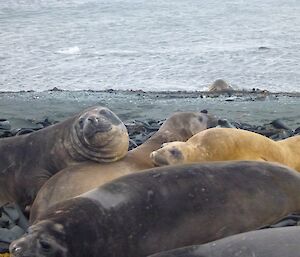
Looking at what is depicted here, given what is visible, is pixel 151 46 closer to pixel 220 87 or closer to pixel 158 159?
pixel 220 87

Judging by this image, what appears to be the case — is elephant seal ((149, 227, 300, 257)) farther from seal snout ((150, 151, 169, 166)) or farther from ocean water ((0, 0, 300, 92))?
ocean water ((0, 0, 300, 92))

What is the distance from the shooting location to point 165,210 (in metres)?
3.66

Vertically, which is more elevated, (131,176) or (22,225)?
(131,176)

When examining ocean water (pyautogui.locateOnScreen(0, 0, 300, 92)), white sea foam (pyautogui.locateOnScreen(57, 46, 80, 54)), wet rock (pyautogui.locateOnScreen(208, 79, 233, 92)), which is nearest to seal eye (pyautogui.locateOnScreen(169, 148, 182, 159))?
wet rock (pyautogui.locateOnScreen(208, 79, 233, 92))

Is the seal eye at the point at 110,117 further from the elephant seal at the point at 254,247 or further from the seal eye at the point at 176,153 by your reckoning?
the elephant seal at the point at 254,247

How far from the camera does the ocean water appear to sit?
1788 cm

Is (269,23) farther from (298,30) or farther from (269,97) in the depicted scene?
(269,97)

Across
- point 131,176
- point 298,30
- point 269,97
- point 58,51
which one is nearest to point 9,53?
point 58,51

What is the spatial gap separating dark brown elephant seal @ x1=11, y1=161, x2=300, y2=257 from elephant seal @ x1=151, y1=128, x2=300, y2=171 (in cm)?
67

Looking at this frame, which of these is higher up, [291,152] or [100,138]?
[100,138]

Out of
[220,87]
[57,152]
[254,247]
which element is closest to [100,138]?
[57,152]

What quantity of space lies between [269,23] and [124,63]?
1238 cm

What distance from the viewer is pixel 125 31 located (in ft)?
95.6

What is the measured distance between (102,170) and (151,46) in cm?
1992
